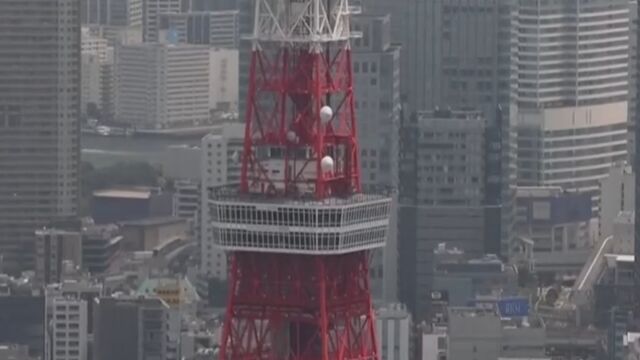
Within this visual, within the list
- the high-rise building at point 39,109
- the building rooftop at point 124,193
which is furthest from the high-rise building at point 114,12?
the high-rise building at point 39,109

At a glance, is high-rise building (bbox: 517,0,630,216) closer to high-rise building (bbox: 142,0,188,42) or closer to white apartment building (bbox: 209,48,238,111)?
white apartment building (bbox: 209,48,238,111)

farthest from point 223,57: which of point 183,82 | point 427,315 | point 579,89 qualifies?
point 427,315

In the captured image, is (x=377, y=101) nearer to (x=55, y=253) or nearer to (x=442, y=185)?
(x=442, y=185)

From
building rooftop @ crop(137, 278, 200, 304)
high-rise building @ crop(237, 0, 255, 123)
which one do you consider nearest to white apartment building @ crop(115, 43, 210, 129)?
high-rise building @ crop(237, 0, 255, 123)

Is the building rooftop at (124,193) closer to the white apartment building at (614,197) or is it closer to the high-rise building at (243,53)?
the high-rise building at (243,53)

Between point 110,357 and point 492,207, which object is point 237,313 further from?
point 492,207
